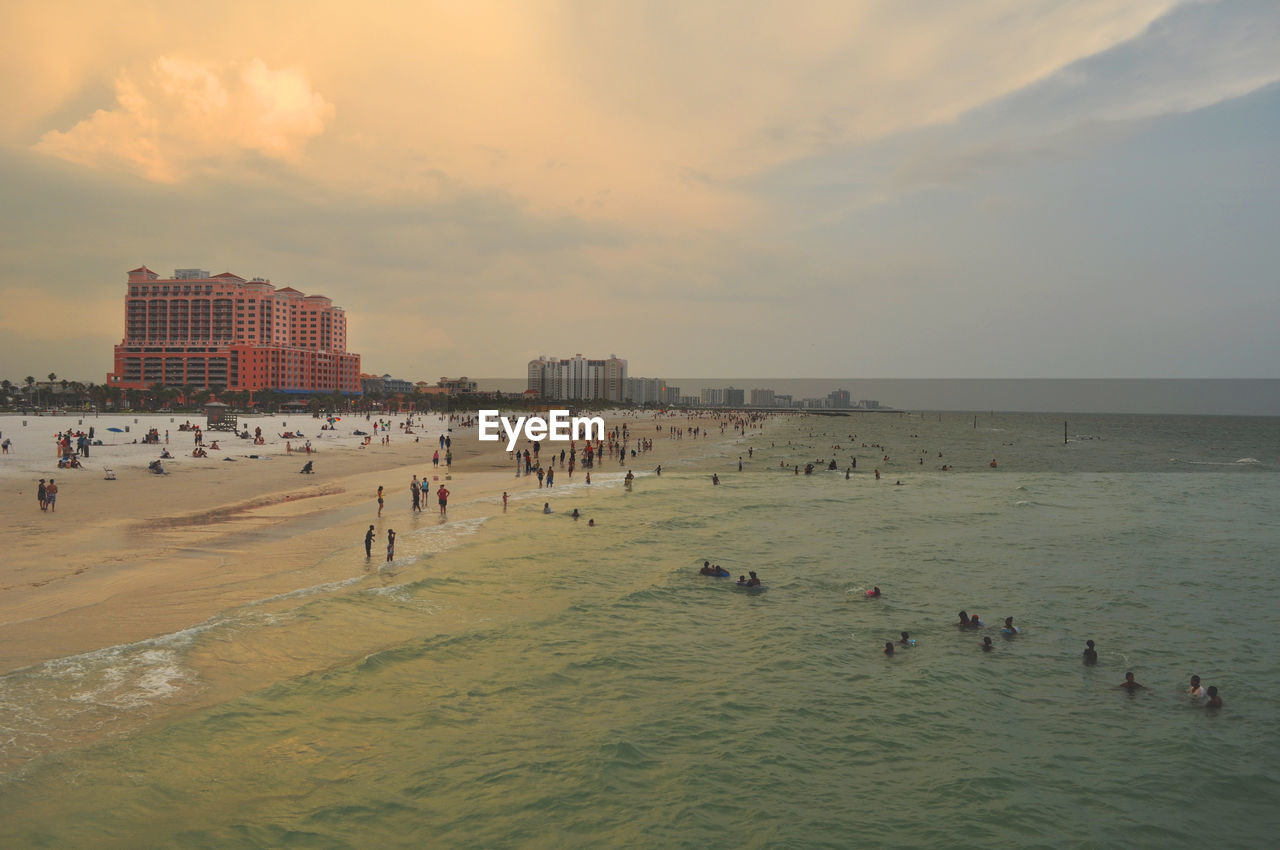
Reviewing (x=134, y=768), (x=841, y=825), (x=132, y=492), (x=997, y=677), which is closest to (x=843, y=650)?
(x=997, y=677)

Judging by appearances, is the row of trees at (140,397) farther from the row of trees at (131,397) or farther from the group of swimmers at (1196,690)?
the group of swimmers at (1196,690)

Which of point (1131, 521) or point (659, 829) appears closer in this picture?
point (659, 829)

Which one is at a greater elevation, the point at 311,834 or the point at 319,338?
the point at 319,338

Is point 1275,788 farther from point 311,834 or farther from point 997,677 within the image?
point 311,834

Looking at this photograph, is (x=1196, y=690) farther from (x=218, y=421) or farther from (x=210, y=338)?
(x=210, y=338)

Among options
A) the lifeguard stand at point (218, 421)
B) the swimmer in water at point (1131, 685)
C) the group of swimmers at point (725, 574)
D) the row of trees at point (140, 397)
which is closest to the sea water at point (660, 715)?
the swimmer in water at point (1131, 685)

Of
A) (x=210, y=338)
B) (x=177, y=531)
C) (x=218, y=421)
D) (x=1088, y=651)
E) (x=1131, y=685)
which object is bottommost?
(x=1131, y=685)

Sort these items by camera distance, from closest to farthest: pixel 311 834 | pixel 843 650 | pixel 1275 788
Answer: pixel 311 834 < pixel 1275 788 < pixel 843 650

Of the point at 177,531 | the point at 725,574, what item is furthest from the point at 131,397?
the point at 725,574
